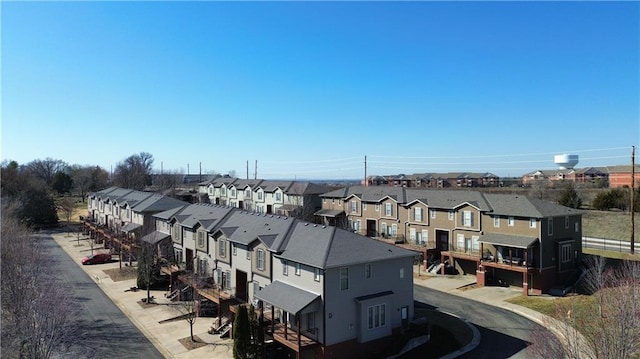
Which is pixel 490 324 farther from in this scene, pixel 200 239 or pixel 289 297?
pixel 200 239

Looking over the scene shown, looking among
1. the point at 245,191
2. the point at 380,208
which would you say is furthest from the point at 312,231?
the point at 245,191

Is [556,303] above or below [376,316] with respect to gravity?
below

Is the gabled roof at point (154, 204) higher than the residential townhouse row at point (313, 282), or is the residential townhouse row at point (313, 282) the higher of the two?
the gabled roof at point (154, 204)

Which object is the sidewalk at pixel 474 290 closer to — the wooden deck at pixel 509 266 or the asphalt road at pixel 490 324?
the asphalt road at pixel 490 324

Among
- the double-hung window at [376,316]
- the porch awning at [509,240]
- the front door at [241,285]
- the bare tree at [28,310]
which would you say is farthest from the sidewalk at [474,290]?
the bare tree at [28,310]

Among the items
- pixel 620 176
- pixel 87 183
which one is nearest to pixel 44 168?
pixel 87 183

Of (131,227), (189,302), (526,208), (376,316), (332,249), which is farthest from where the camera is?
(131,227)
